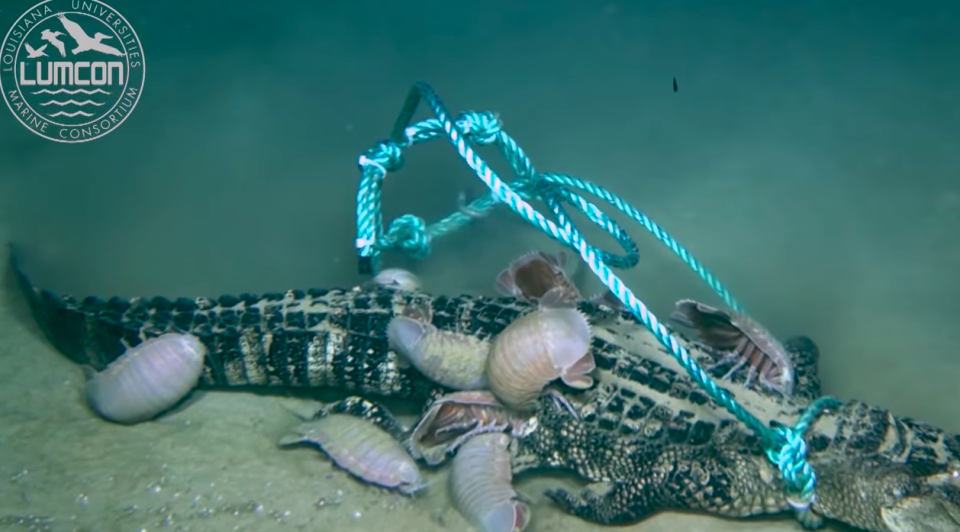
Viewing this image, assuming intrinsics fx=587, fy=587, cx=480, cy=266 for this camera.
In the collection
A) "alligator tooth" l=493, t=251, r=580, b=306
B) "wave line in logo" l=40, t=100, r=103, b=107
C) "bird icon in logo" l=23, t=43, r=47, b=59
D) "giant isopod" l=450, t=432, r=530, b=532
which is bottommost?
"giant isopod" l=450, t=432, r=530, b=532

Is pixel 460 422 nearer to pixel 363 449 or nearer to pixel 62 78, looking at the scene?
pixel 363 449

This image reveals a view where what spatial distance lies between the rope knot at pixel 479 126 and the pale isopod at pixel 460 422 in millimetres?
1842

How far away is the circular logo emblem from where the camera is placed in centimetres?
608

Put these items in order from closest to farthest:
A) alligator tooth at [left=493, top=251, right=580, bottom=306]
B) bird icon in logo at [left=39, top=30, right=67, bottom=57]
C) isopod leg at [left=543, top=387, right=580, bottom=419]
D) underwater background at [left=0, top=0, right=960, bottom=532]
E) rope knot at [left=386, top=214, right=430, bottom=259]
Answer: underwater background at [left=0, top=0, right=960, bottom=532], isopod leg at [left=543, top=387, right=580, bottom=419], alligator tooth at [left=493, top=251, right=580, bottom=306], rope knot at [left=386, top=214, right=430, bottom=259], bird icon in logo at [left=39, top=30, right=67, bottom=57]

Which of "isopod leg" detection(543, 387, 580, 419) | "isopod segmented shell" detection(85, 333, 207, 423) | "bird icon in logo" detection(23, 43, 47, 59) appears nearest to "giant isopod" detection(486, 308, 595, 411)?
"isopod leg" detection(543, 387, 580, 419)

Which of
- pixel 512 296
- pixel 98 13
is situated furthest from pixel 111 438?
pixel 98 13

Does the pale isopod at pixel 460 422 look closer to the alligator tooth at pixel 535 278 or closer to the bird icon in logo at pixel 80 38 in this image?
the alligator tooth at pixel 535 278

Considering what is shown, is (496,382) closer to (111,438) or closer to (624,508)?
(624,508)

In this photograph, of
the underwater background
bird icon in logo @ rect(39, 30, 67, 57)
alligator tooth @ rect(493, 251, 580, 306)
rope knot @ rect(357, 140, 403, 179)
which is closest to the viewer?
the underwater background

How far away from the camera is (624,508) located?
3098 millimetres

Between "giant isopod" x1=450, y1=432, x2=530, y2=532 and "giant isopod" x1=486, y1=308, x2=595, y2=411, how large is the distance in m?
0.34

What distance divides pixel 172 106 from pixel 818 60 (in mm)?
7670

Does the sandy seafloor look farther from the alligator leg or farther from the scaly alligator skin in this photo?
the scaly alligator skin

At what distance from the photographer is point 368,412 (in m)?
3.61
